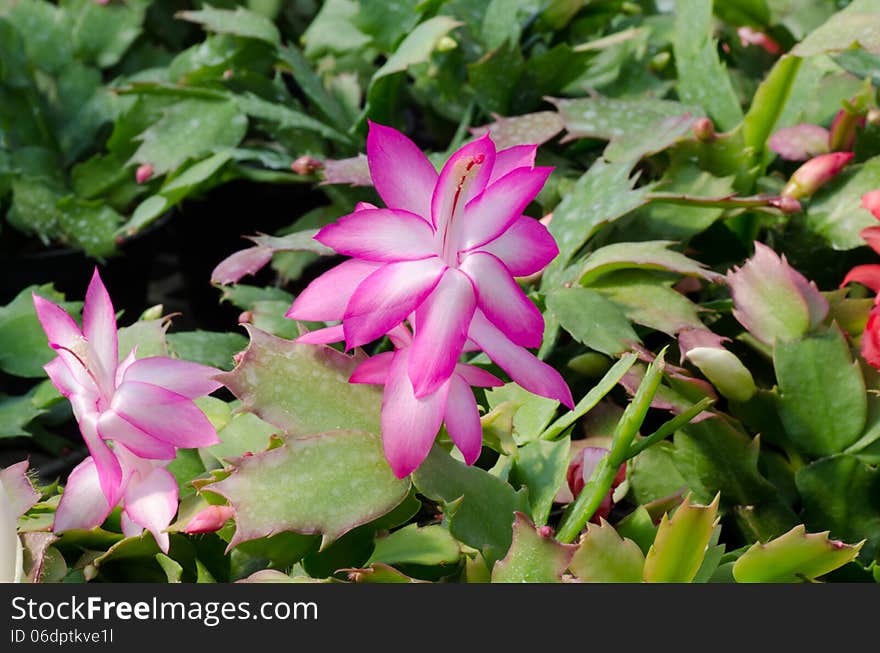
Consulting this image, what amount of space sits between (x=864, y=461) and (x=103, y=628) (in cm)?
46

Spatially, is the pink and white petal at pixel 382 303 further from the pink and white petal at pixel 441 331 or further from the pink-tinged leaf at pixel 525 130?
the pink-tinged leaf at pixel 525 130

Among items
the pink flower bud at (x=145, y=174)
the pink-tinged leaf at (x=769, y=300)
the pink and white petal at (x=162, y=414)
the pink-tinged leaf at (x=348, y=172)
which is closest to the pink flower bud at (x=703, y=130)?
the pink-tinged leaf at (x=769, y=300)

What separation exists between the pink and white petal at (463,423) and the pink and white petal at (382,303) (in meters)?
0.05

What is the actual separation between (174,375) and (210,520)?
0.08 metres

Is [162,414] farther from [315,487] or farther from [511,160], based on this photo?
[511,160]

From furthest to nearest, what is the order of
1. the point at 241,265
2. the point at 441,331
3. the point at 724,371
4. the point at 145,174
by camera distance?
the point at 145,174, the point at 241,265, the point at 724,371, the point at 441,331

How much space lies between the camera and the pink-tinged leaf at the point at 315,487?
1.53 ft

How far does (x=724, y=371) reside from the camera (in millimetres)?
Answer: 628

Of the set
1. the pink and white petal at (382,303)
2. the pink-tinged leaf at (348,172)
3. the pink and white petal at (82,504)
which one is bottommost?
the pink and white petal at (82,504)

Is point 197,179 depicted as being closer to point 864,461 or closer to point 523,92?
point 523,92

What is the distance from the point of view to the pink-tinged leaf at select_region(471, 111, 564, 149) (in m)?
0.87

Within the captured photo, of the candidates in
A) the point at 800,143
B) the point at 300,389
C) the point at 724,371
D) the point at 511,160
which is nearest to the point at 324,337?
the point at 300,389

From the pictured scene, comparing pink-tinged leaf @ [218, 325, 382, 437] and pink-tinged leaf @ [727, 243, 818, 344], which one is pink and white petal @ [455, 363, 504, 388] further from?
pink-tinged leaf @ [727, 243, 818, 344]

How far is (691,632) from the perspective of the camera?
451 mm
